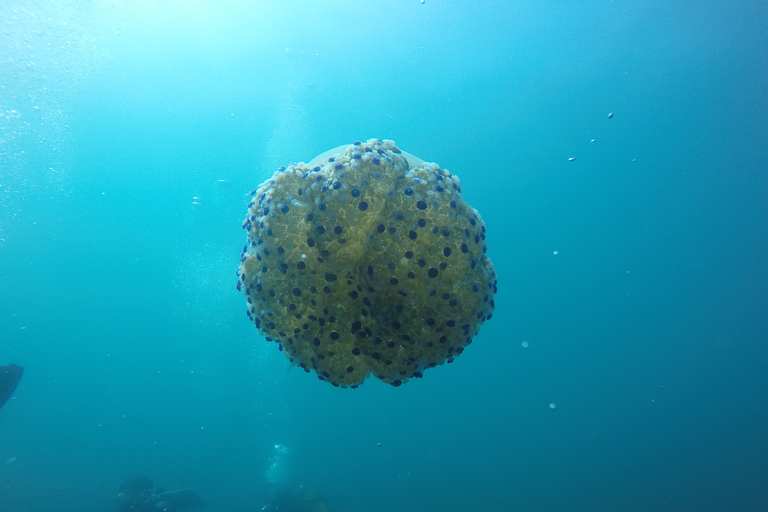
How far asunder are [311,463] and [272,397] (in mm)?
11681

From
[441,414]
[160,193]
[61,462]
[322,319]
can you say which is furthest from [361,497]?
[160,193]

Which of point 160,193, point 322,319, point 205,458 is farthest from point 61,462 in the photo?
point 322,319

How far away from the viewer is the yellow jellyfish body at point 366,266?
334 centimetres

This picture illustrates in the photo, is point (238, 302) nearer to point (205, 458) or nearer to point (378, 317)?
point (205, 458)

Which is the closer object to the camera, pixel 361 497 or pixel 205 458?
pixel 361 497

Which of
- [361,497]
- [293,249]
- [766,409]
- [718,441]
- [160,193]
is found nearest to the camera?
[293,249]

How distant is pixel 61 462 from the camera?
36250 mm

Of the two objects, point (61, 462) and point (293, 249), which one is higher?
point (61, 462)

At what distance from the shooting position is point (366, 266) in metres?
3.42

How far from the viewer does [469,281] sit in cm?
359

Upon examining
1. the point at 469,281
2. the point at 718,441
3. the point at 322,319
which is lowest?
the point at 322,319

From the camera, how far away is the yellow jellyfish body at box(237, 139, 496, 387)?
334cm

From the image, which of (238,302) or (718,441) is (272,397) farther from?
(718,441)

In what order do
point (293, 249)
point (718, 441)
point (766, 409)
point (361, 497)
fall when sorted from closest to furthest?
point (293, 249) < point (361, 497) < point (718, 441) < point (766, 409)
